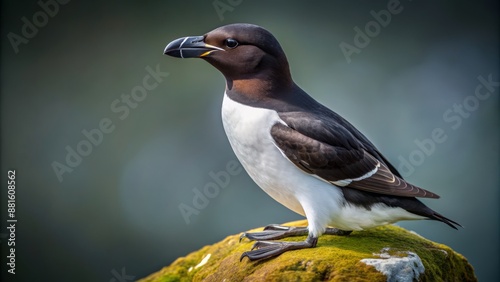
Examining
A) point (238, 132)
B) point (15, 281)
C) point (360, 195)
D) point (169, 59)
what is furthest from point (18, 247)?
point (360, 195)

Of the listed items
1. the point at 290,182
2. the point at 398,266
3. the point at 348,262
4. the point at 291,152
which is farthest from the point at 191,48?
the point at 398,266

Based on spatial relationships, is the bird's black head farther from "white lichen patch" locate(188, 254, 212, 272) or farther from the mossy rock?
"white lichen patch" locate(188, 254, 212, 272)

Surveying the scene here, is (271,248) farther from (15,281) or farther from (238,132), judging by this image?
(15,281)

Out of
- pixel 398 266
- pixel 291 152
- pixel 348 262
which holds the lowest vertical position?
pixel 398 266

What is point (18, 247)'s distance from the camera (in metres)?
10.1

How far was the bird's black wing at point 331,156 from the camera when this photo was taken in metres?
6.29

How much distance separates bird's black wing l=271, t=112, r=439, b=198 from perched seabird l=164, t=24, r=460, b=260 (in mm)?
10

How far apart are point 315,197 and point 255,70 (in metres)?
1.48

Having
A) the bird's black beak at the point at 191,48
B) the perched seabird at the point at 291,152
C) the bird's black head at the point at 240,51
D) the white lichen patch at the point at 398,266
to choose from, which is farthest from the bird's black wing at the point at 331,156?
the bird's black beak at the point at 191,48

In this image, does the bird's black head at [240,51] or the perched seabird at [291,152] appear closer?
the perched seabird at [291,152]

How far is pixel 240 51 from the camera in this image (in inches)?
258

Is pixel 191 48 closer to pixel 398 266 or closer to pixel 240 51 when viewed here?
pixel 240 51

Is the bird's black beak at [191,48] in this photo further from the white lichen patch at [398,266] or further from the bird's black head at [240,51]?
the white lichen patch at [398,266]

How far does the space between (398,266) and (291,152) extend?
4.95ft
